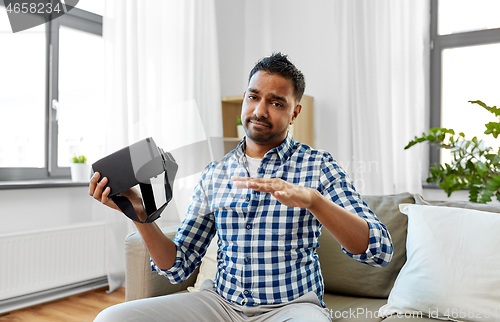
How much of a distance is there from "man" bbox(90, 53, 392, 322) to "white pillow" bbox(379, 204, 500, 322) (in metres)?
0.35

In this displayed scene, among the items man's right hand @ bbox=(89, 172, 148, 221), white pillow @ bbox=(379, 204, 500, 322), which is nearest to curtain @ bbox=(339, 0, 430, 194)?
white pillow @ bbox=(379, 204, 500, 322)

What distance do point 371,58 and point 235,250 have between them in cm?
230

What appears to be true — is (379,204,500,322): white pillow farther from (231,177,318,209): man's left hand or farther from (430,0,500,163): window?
(430,0,500,163): window

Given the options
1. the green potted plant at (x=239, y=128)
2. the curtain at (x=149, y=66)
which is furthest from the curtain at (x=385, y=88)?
Answer: the curtain at (x=149, y=66)

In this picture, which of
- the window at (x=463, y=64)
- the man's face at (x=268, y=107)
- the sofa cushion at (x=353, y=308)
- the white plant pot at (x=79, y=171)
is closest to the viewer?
the man's face at (x=268, y=107)

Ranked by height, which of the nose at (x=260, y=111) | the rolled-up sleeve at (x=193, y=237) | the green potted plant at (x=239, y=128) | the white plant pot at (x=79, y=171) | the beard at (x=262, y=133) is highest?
the green potted plant at (x=239, y=128)

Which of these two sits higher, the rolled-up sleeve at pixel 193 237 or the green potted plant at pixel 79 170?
the green potted plant at pixel 79 170

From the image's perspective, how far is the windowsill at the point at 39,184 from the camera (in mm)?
2145

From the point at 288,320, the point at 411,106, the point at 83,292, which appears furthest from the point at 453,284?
the point at 83,292

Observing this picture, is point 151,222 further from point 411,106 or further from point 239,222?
point 411,106

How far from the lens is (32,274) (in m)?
2.20

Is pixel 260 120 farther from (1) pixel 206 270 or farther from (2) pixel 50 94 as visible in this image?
(2) pixel 50 94

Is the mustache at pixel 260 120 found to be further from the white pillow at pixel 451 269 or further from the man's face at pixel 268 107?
the white pillow at pixel 451 269

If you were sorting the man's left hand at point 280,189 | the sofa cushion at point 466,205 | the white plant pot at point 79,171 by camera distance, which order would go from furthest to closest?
the white plant pot at point 79,171, the sofa cushion at point 466,205, the man's left hand at point 280,189
